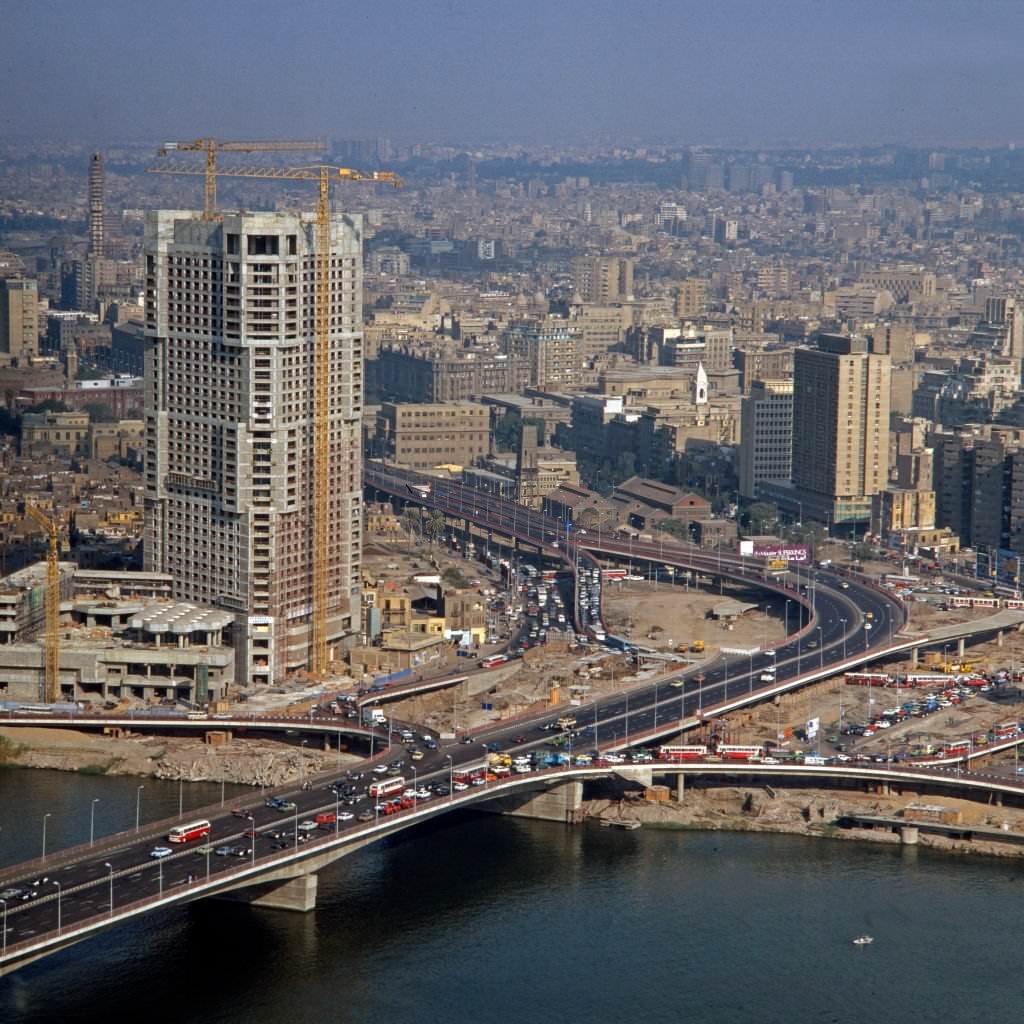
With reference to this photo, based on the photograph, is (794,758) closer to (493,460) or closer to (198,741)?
(198,741)

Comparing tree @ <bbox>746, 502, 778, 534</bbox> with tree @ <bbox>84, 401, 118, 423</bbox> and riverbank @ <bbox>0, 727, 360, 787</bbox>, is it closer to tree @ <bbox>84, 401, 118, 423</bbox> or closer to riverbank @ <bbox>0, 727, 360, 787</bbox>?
tree @ <bbox>84, 401, 118, 423</bbox>

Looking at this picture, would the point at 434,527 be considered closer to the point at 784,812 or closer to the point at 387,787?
the point at 784,812

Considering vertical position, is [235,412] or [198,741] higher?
[235,412]

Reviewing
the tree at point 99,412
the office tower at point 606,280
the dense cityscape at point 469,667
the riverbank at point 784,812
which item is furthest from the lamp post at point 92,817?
the office tower at point 606,280

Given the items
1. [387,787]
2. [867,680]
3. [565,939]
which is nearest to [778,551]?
[867,680]

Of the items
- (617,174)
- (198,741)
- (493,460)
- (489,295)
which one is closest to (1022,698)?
(198,741)

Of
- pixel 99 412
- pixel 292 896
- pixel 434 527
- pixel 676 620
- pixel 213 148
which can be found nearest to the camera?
pixel 292 896
